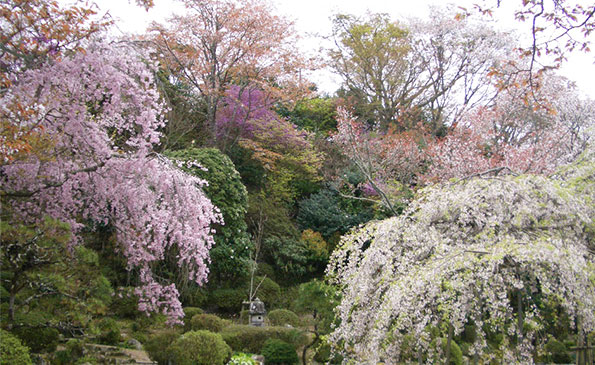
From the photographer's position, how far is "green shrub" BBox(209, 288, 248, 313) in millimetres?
10016

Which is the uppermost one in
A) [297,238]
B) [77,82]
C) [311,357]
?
[77,82]

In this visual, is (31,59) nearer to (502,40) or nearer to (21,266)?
(21,266)

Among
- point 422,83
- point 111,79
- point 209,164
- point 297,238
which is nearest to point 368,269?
point 111,79

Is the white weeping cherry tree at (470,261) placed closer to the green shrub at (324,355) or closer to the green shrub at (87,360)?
the green shrub at (324,355)

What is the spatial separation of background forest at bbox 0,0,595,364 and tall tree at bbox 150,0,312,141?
0.05m

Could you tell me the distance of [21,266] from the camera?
464 centimetres

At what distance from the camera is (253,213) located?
1188cm

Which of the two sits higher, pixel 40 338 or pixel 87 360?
pixel 40 338

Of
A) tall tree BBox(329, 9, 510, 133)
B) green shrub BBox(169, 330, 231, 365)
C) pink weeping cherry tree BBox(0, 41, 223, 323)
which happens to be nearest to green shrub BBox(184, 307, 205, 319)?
green shrub BBox(169, 330, 231, 365)

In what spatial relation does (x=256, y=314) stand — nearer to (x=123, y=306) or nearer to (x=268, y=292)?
(x=268, y=292)

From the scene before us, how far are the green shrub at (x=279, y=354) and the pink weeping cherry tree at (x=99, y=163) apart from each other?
1.74 meters

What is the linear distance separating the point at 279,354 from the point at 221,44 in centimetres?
786

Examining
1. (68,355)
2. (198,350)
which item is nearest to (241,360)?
(198,350)

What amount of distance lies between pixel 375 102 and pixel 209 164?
27.4 ft
